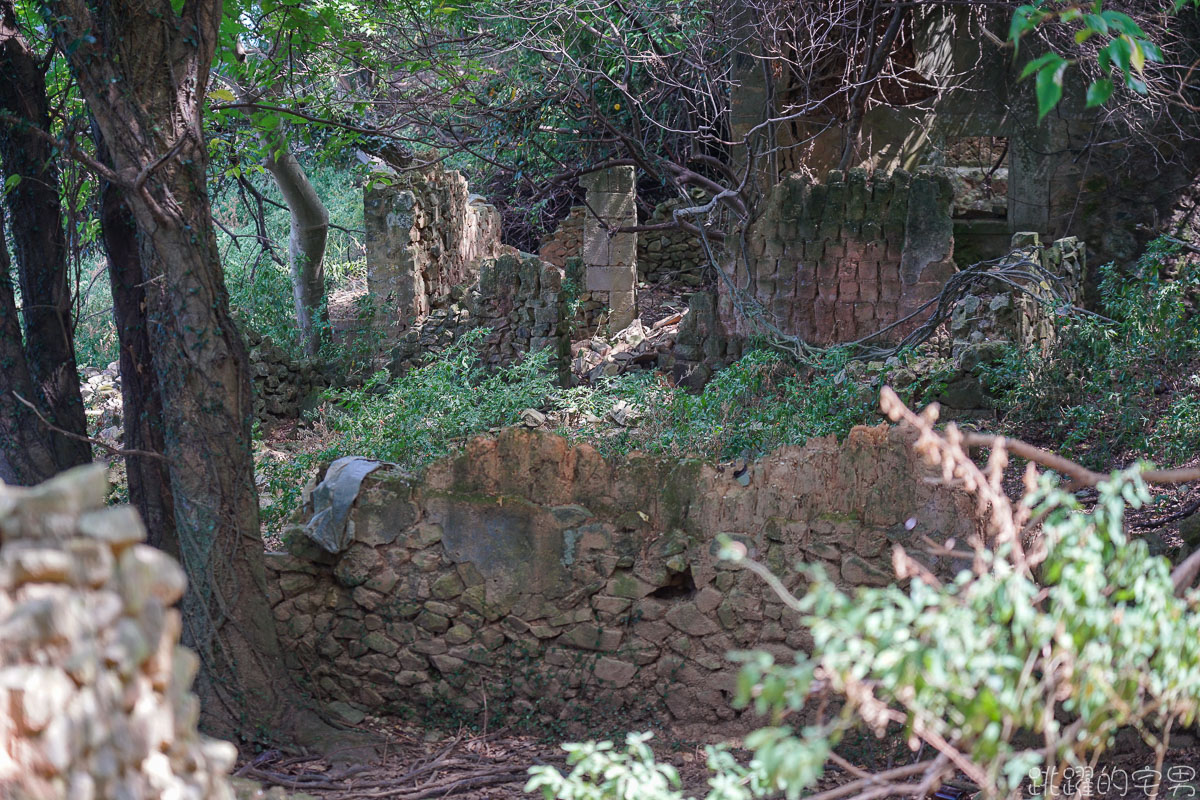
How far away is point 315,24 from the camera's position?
6.21 meters

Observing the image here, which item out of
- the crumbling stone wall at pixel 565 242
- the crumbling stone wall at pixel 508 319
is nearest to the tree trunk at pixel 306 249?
the crumbling stone wall at pixel 508 319

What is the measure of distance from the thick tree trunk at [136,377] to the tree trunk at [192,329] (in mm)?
251

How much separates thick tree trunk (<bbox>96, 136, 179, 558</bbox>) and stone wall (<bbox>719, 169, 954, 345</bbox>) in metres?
6.43

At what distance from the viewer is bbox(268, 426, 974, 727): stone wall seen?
4633 millimetres

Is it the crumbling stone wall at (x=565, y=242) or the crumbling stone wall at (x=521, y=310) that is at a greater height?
the crumbling stone wall at (x=565, y=242)

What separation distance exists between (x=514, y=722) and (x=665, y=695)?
715 mm

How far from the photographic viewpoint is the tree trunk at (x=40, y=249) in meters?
4.91

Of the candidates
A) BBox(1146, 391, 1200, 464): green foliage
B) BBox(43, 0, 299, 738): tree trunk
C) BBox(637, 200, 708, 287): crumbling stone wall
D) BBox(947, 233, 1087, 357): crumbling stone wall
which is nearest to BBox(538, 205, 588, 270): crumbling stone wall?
BBox(637, 200, 708, 287): crumbling stone wall

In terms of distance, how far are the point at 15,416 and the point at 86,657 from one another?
3.54 m

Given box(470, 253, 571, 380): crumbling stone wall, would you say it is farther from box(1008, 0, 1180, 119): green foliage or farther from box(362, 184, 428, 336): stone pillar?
box(1008, 0, 1180, 119): green foliage

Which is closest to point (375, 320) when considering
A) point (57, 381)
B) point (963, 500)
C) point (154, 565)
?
point (57, 381)

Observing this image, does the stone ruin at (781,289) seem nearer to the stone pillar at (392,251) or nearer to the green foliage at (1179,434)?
the stone pillar at (392,251)

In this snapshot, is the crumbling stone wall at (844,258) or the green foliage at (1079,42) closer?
→ the green foliage at (1079,42)

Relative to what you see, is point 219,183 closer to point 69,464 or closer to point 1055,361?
point 69,464
